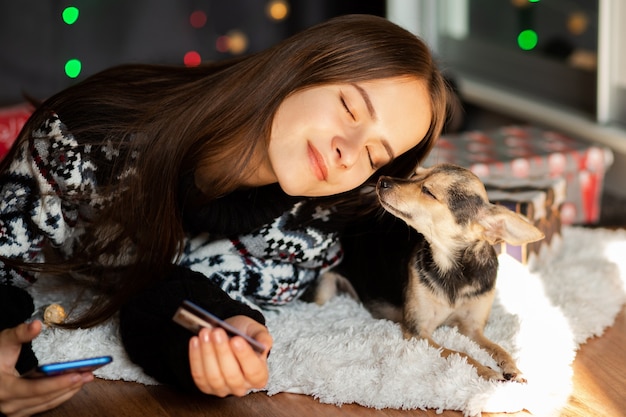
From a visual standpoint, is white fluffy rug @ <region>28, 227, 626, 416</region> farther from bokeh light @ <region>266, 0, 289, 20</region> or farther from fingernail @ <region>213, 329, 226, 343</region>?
bokeh light @ <region>266, 0, 289, 20</region>

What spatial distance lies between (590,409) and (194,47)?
2.57 m

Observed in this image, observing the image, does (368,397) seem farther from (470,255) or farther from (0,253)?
(0,253)

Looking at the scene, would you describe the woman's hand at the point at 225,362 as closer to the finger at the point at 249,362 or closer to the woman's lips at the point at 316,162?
the finger at the point at 249,362

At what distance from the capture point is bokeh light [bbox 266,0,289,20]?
146 inches

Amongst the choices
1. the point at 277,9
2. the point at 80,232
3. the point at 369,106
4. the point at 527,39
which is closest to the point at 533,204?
the point at 369,106

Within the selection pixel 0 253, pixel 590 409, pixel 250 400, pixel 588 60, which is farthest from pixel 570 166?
pixel 0 253

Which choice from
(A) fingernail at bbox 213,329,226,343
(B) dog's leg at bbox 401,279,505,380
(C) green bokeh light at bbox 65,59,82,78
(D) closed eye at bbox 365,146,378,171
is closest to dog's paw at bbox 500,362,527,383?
(B) dog's leg at bbox 401,279,505,380

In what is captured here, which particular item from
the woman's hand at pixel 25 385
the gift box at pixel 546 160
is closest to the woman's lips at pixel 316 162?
the woman's hand at pixel 25 385

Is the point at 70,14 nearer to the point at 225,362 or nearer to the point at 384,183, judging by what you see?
the point at 384,183

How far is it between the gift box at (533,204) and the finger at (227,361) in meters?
0.89

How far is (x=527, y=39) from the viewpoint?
130 inches

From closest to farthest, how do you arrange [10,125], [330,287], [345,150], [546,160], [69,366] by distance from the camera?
[69,366] → [345,150] → [330,287] → [546,160] → [10,125]

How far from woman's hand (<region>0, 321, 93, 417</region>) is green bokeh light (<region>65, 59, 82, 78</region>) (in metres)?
2.12

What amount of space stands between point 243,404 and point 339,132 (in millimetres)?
545
